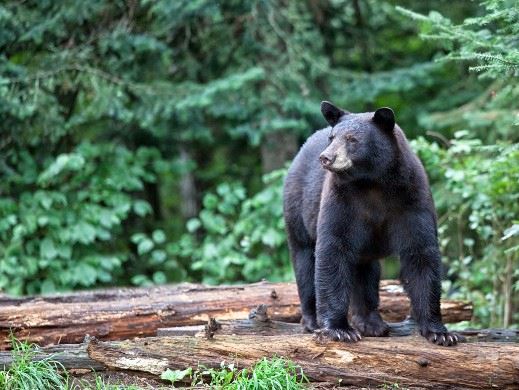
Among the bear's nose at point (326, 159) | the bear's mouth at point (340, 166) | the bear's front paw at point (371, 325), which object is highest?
the bear's nose at point (326, 159)

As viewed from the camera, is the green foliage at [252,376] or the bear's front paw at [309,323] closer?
the green foliage at [252,376]

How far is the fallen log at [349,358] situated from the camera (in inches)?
210

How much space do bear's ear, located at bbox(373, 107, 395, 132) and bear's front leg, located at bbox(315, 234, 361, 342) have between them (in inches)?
32.9

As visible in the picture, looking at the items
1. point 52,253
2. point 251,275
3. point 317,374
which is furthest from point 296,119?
point 317,374

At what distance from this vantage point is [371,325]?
6.19 meters

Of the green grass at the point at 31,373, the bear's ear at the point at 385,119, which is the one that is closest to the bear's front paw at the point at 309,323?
the bear's ear at the point at 385,119

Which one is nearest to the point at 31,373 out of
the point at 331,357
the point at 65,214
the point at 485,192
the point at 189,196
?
the point at 331,357

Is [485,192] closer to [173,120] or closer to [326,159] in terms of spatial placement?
[326,159]

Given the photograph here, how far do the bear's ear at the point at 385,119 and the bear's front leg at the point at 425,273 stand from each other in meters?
0.67

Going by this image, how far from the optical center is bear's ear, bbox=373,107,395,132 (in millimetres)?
5480

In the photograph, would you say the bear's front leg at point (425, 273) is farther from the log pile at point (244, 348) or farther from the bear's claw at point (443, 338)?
the log pile at point (244, 348)

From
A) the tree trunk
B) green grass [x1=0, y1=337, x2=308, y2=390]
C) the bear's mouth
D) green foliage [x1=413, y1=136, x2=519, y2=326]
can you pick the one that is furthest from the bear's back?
the tree trunk

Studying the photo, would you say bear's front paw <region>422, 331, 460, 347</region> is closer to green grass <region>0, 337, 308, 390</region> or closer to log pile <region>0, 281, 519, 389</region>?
log pile <region>0, 281, 519, 389</region>

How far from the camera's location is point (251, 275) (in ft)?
34.4
